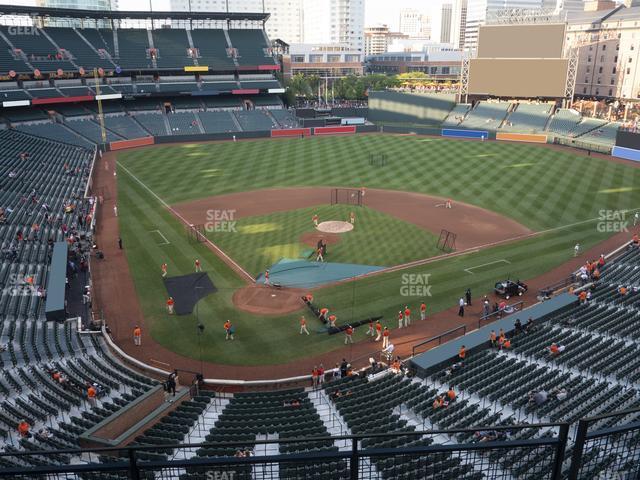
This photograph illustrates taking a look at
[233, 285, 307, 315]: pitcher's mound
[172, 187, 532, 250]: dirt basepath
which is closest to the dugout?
[233, 285, 307, 315]: pitcher's mound

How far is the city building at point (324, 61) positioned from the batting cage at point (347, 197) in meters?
117

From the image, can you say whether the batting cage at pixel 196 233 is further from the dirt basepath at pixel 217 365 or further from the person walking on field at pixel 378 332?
the person walking on field at pixel 378 332

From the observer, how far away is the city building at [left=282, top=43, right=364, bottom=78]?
6698 inches

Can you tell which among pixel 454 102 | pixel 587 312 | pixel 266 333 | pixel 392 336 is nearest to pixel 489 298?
pixel 587 312

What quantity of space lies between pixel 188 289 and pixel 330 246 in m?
11.2

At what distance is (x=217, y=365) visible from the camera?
2414 centimetres

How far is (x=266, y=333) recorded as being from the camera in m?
26.8

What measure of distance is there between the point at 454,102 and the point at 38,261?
7616 cm

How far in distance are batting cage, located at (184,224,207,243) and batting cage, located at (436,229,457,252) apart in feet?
59.2

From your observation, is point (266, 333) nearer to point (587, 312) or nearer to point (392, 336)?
point (392, 336)

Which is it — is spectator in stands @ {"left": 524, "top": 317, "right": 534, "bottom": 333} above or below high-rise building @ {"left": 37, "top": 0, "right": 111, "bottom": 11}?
below

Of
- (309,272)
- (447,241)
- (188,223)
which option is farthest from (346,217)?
(188,223)

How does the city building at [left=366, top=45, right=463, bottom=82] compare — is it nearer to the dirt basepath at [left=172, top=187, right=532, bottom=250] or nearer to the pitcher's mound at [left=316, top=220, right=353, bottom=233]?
the dirt basepath at [left=172, top=187, right=532, bottom=250]

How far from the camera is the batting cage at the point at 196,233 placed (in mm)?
40225
